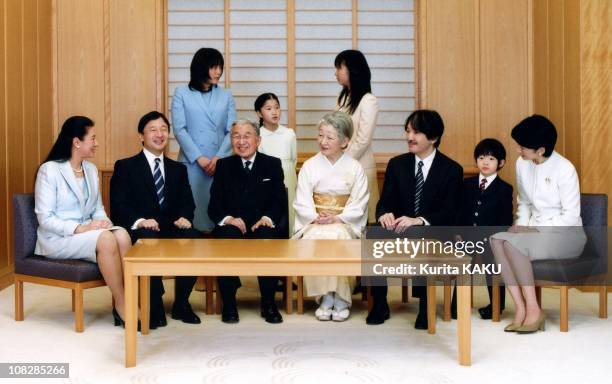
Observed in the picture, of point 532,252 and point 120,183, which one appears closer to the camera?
point 532,252

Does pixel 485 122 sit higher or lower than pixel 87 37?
lower

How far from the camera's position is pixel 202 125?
4.78 meters

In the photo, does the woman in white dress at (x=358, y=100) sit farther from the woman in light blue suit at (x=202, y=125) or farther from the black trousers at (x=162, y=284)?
the black trousers at (x=162, y=284)

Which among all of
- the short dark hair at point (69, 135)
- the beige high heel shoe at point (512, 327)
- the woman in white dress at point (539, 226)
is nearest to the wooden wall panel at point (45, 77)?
the short dark hair at point (69, 135)

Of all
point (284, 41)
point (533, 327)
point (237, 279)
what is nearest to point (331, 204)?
point (237, 279)

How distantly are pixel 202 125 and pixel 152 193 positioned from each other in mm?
727

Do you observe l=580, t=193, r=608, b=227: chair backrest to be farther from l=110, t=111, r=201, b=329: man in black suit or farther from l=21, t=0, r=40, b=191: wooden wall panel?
l=21, t=0, r=40, b=191: wooden wall panel

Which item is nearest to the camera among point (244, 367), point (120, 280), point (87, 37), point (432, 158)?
point (244, 367)

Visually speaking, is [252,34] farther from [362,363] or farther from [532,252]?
[362,363]

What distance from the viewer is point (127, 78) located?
5.73 m

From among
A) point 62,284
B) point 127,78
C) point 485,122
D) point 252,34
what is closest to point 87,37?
point 127,78

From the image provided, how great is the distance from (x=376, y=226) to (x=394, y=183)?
0.81 ft

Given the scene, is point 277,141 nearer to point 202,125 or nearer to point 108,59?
point 202,125

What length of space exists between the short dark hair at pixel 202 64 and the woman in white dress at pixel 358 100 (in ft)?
2.21
